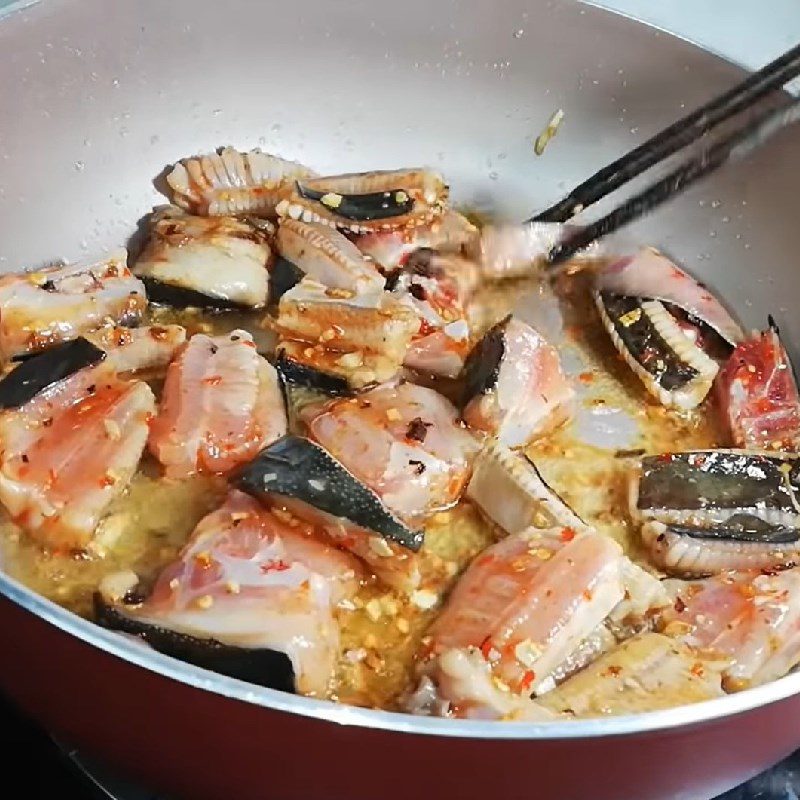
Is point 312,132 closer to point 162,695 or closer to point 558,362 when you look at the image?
point 558,362

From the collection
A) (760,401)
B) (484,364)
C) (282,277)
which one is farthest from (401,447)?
(760,401)

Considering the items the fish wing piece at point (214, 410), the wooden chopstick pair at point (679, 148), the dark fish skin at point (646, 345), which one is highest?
the wooden chopstick pair at point (679, 148)

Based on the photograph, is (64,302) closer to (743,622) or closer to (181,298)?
(181,298)

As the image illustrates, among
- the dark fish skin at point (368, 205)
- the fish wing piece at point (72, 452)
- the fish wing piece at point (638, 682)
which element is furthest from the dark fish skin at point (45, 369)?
the fish wing piece at point (638, 682)

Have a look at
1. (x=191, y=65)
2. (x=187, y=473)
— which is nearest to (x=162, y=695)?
(x=187, y=473)

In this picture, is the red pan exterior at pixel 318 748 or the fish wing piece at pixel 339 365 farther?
the fish wing piece at pixel 339 365

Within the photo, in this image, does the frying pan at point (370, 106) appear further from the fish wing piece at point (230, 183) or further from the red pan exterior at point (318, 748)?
the red pan exterior at point (318, 748)

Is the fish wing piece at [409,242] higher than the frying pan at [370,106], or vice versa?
the frying pan at [370,106]

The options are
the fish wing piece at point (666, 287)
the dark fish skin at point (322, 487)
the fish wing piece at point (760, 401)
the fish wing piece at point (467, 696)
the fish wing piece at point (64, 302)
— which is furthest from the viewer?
the fish wing piece at point (666, 287)
